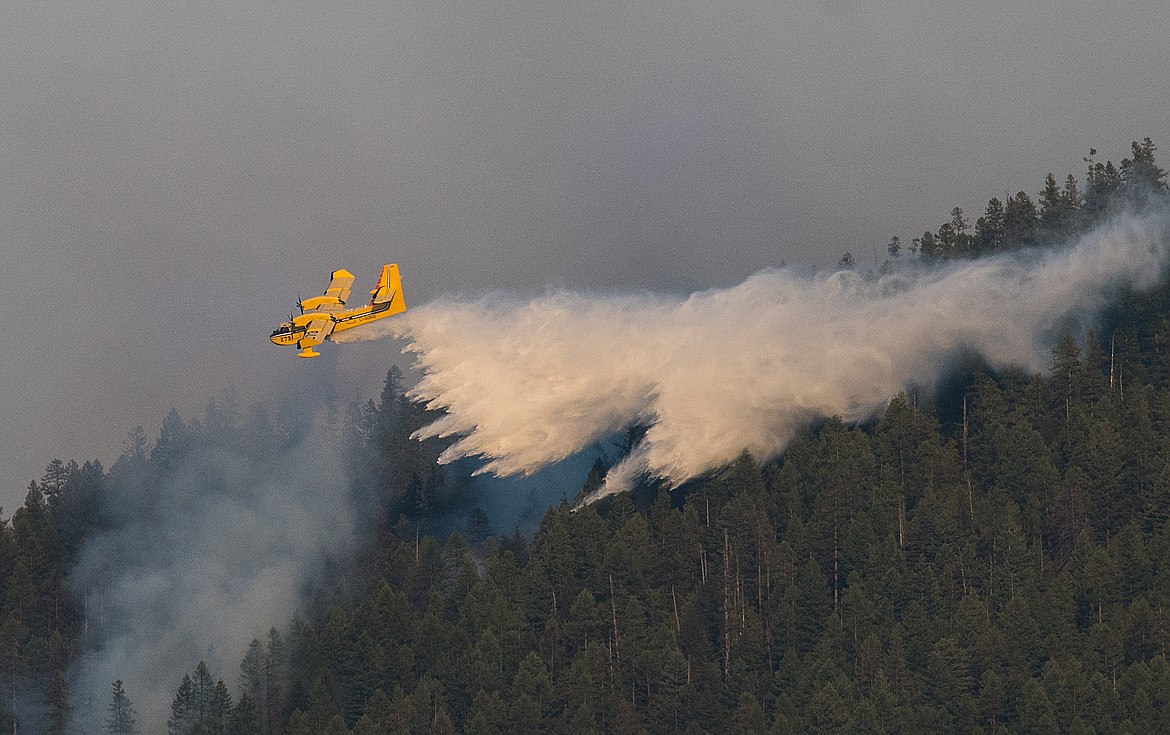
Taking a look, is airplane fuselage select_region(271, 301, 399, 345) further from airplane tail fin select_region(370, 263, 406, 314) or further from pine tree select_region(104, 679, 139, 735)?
pine tree select_region(104, 679, 139, 735)

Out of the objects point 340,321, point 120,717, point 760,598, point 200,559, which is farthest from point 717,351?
point 200,559

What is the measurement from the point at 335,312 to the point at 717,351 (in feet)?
60.6

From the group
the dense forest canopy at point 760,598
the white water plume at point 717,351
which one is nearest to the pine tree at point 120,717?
the dense forest canopy at point 760,598

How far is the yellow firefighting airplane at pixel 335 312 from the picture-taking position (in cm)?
9038

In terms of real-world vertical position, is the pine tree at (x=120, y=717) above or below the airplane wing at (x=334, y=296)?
below

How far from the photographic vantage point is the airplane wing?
90.6m

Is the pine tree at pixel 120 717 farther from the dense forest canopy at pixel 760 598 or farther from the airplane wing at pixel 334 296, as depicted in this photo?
the airplane wing at pixel 334 296

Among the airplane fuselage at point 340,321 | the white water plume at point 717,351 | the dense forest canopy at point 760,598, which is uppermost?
the airplane fuselage at point 340,321

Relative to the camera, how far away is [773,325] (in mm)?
103562

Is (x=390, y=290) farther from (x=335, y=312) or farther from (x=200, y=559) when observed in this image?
(x=200, y=559)

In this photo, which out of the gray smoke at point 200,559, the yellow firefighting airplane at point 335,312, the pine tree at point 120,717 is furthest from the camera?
the gray smoke at point 200,559

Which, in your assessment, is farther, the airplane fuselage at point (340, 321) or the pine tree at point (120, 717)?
the pine tree at point (120, 717)

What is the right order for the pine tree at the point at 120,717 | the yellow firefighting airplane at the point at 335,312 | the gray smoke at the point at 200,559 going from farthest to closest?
the gray smoke at the point at 200,559 < the pine tree at the point at 120,717 < the yellow firefighting airplane at the point at 335,312

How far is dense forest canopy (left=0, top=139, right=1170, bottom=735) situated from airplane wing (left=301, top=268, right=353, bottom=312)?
746 inches
